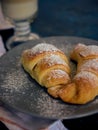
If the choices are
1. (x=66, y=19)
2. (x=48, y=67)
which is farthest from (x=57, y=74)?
(x=66, y=19)

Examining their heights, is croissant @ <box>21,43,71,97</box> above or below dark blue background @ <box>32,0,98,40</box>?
above

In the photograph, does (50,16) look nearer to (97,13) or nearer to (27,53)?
(97,13)

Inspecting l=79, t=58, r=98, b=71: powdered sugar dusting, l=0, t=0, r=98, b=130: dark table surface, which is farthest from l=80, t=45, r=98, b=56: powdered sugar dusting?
l=0, t=0, r=98, b=130: dark table surface

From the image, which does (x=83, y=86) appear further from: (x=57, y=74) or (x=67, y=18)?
(x=67, y=18)

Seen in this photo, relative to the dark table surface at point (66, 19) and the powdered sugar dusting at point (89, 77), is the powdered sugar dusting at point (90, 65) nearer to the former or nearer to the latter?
the powdered sugar dusting at point (89, 77)

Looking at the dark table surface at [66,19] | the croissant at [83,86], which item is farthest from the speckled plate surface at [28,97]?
the dark table surface at [66,19]

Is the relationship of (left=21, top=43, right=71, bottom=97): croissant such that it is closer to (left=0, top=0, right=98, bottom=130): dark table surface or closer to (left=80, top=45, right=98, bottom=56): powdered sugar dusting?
(left=80, top=45, right=98, bottom=56): powdered sugar dusting
